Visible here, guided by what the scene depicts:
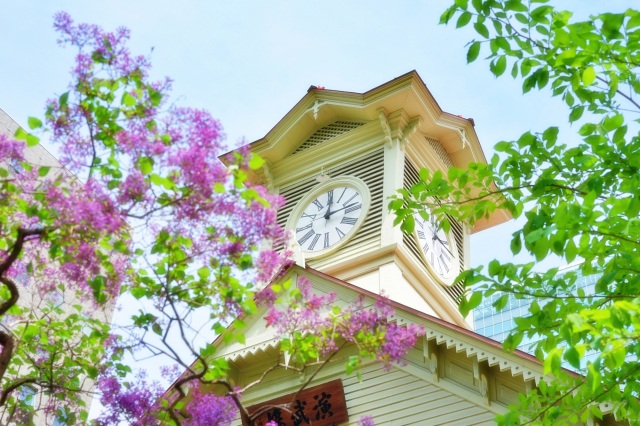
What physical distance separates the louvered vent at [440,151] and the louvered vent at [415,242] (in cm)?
127

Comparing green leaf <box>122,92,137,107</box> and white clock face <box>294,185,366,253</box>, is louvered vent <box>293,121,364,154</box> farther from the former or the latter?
green leaf <box>122,92,137,107</box>

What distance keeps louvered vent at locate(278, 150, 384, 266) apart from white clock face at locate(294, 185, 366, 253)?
0.21 metres

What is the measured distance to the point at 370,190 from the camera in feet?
63.6

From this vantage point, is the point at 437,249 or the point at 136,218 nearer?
the point at 136,218

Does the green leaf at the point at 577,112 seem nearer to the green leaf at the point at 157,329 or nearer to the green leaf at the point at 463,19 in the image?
the green leaf at the point at 463,19

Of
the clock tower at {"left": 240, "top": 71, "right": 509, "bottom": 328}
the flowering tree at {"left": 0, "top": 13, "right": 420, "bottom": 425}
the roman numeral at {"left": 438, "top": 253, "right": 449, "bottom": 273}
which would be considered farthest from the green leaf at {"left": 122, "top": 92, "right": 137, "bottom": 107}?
the roman numeral at {"left": 438, "top": 253, "right": 449, "bottom": 273}

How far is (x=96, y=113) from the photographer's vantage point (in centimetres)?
861

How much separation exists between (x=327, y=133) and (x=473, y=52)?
11855mm

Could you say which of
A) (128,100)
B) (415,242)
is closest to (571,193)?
(128,100)

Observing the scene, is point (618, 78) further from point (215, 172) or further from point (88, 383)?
point (88, 383)

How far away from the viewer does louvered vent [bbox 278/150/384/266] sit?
60.7 feet

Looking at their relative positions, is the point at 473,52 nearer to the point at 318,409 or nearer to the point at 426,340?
the point at 426,340

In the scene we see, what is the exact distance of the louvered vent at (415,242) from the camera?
60.8 feet

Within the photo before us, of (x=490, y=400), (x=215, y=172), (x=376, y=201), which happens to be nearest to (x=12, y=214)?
(x=215, y=172)
